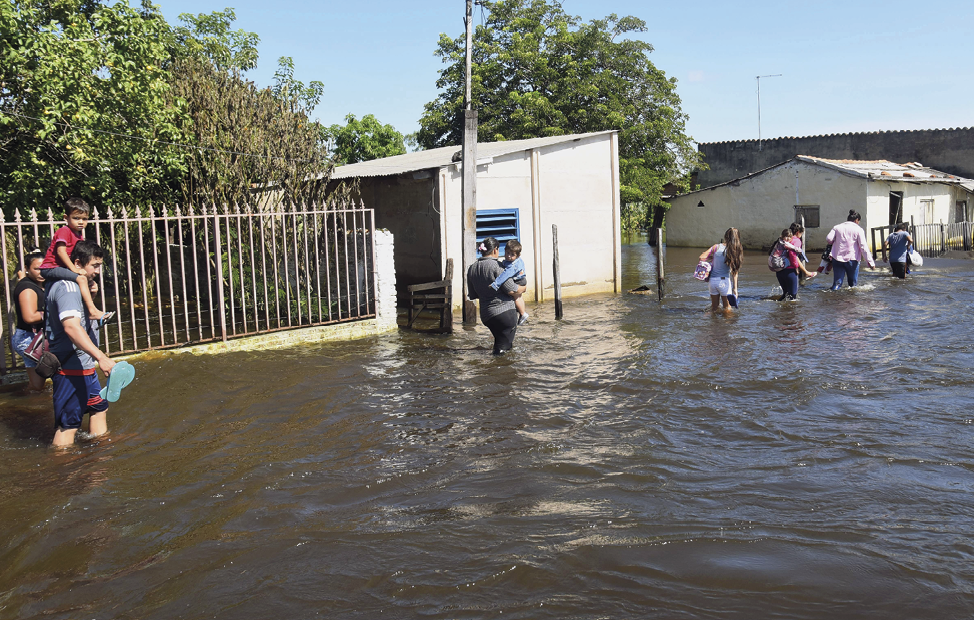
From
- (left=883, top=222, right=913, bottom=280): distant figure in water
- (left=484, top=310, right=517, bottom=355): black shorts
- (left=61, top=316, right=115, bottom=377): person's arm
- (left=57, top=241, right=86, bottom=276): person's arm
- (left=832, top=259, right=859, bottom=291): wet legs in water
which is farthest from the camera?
(left=883, top=222, right=913, bottom=280): distant figure in water

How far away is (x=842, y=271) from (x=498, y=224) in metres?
7.18

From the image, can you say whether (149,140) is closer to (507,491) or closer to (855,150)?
(507,491)

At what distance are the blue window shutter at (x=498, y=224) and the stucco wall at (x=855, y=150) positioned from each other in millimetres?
24077

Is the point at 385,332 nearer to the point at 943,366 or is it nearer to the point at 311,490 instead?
the point at 311,490

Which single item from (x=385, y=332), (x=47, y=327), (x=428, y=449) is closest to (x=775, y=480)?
(x=428, y=449)

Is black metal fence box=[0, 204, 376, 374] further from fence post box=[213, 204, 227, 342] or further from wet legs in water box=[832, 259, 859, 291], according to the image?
wet legs in water box=[832, 259, 859, 291]

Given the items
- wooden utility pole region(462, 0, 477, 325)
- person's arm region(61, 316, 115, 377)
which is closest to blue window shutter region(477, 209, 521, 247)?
wooden utility pole region(462, 0, 477, 325)

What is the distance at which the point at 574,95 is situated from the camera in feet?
92.8

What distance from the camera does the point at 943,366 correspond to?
891 cm

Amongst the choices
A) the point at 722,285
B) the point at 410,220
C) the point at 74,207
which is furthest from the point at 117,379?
the point at 722,285

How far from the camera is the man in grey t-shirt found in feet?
18.8

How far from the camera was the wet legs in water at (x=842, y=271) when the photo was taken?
52.1ft

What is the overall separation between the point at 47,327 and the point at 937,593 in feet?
20.0

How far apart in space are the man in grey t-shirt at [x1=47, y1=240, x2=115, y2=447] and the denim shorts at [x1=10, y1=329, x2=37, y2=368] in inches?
71.3
